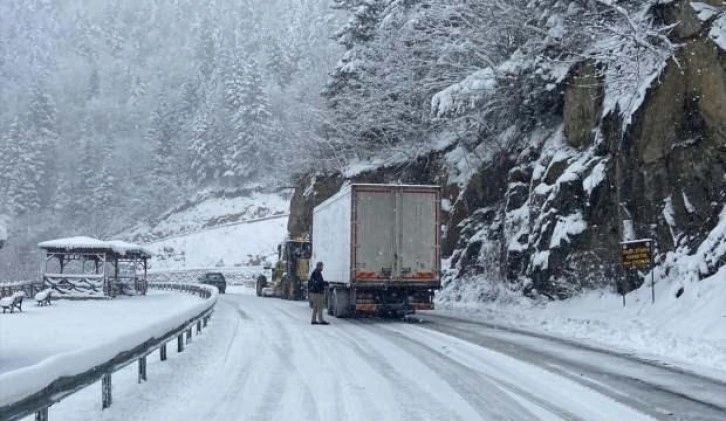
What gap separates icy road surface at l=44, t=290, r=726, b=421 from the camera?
783 cm

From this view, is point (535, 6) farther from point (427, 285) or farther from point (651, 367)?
point (651, 367)

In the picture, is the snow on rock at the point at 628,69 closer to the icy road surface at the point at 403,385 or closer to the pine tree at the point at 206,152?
the icy road surface at the point at 403,385

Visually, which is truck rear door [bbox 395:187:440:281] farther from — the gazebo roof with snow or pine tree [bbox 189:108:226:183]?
pine tree [bbox 189:108:226:183]

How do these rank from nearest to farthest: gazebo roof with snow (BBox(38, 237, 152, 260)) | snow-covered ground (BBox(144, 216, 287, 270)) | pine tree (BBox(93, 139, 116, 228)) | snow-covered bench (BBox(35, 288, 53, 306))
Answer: snow-covered bench (BBox(35, 288, 53, 306)) → gazebo roof with snow (BBox(38, 237, 152, 260)) → snow-covered ground (BBox(144, 216, 287, 270)) → pine tree (BBox(93, 139, 116, 228))

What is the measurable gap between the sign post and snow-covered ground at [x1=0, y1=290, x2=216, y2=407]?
1046cm

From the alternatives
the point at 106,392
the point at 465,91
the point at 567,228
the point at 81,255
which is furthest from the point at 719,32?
the point at 81,255

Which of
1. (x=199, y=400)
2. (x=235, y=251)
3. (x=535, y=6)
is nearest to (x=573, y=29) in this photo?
(x=535, y=6)

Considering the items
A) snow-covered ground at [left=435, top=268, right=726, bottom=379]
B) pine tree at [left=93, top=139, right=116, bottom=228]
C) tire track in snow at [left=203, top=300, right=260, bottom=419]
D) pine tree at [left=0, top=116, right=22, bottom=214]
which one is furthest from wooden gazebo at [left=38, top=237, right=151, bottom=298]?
pine tree at [left=0, top=116, right=22, bottom=214]

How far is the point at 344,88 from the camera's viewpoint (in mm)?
41281

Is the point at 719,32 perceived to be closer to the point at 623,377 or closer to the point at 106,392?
the point at 623,377

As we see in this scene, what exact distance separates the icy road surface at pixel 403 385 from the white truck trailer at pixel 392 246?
16.7ft

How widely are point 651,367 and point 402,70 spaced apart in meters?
25.1

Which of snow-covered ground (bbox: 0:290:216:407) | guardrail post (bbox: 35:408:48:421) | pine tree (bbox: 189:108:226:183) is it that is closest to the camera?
snow-covered ground (bbox: 0:290:216:407)

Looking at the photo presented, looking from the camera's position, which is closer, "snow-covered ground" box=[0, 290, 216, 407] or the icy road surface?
"snow-covered ground" box=[0, 290, 216, 407]
